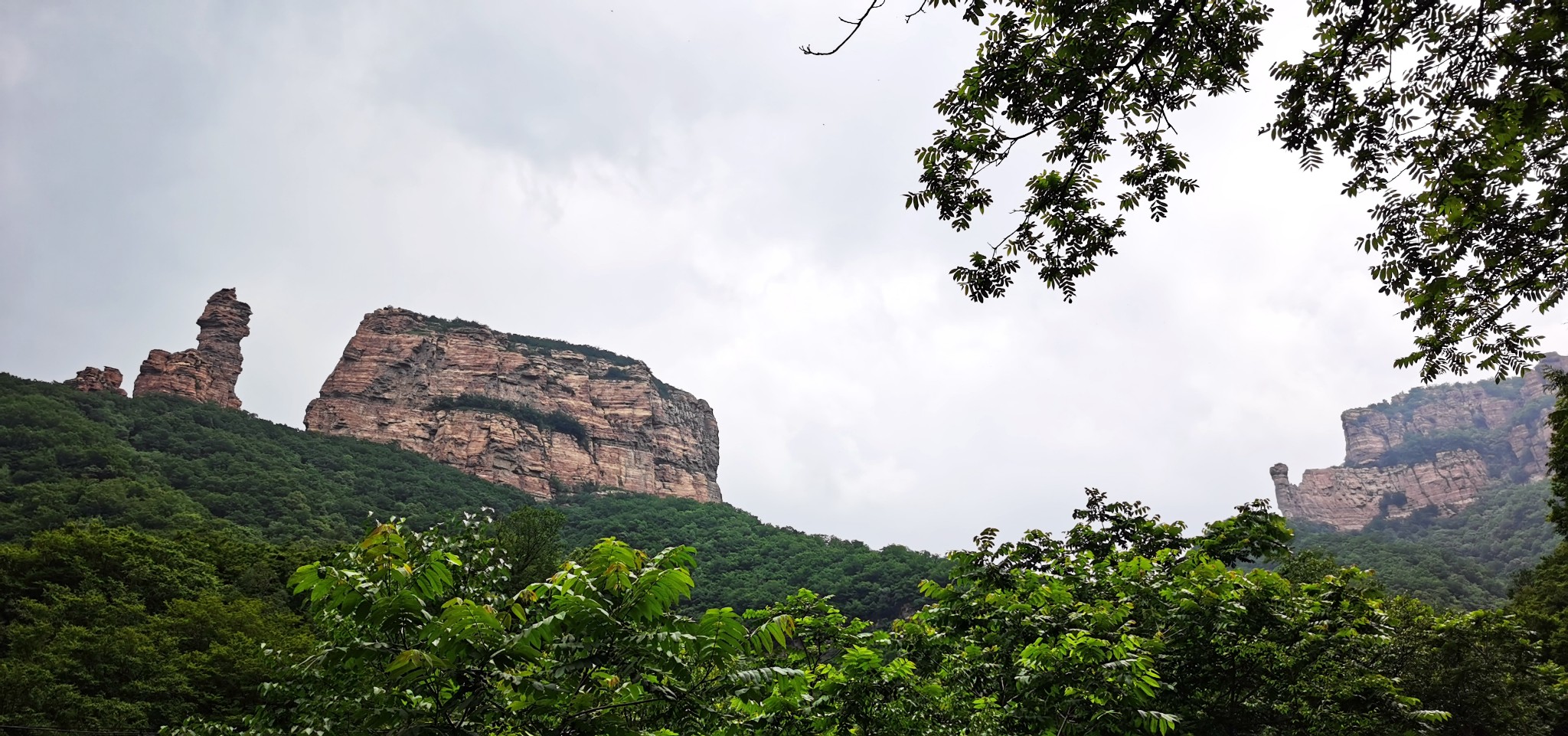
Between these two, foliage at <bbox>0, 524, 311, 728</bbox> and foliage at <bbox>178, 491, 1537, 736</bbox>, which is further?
foliage at <bbox>0, 524, 311, 728</bbox>

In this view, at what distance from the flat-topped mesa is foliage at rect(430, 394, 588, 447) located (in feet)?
0.54

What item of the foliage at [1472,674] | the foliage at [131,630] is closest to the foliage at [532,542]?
the foliage at [131,630]

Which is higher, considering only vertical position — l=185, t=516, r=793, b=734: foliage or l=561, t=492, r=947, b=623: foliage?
l=561, t=492, r=947, b=623: foliage

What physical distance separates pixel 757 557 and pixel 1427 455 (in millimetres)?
128325

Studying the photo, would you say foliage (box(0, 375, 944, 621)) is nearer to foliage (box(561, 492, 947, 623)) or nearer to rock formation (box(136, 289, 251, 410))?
foliage (box(561, 492, 947, 623))

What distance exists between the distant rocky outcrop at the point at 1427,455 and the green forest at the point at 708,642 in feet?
310

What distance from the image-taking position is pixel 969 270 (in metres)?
5.26

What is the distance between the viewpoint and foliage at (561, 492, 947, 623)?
47625 millimetres

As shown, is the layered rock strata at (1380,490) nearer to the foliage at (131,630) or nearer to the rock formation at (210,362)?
the foliage at (131,630)

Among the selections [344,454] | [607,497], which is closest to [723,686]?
[344,454]

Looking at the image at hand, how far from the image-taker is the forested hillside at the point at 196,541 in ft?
58.0

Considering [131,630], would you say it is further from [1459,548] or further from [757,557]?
[1459,548]

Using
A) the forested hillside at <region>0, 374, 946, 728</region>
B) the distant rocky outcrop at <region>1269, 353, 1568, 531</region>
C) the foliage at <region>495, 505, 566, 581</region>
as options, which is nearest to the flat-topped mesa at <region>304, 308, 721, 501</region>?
the forested hillside at <region>0, 374, 946, 728</region>

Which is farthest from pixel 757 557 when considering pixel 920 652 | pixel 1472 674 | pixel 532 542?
pixel 920 652
